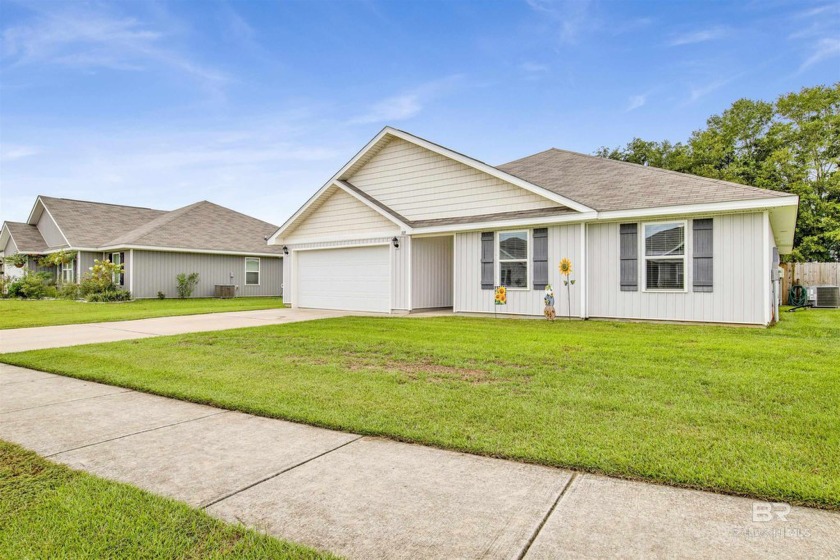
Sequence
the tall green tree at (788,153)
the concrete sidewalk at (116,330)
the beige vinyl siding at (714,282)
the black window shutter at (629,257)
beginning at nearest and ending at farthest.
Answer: the concrete sidewalk at (116,330)
the beige vinyl siding at (714,282)
the black window shutter at (629,257)
the tall green tree at (788,153)

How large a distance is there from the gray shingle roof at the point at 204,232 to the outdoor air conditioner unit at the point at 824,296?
22.6 metres

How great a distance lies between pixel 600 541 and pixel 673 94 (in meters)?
23.6

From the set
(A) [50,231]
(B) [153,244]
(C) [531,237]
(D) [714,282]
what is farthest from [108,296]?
(D) [714,282]

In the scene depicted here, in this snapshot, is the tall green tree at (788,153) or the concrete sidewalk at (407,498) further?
the tall green tree at (788,153)

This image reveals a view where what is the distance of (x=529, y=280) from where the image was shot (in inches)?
472

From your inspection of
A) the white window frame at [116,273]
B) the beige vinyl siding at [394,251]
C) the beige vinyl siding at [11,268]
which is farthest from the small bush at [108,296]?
the beige vinyl siding at [394,251]

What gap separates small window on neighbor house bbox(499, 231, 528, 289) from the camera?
12.1 m

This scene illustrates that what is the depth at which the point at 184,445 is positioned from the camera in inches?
135

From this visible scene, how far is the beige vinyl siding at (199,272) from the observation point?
21344 millimetres

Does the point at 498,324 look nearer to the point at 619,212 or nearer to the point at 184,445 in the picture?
the point at 619,212

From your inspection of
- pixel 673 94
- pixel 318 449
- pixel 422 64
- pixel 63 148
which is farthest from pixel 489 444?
pixel 63 148

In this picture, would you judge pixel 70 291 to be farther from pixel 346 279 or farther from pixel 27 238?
pixel 346 279

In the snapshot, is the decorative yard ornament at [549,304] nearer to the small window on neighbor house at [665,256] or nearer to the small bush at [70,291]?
the small window on neighbor house at [665,256]

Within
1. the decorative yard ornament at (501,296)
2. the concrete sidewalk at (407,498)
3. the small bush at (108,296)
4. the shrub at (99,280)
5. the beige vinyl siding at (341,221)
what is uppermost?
Answer: the beige vinyl siding at (341,221)
